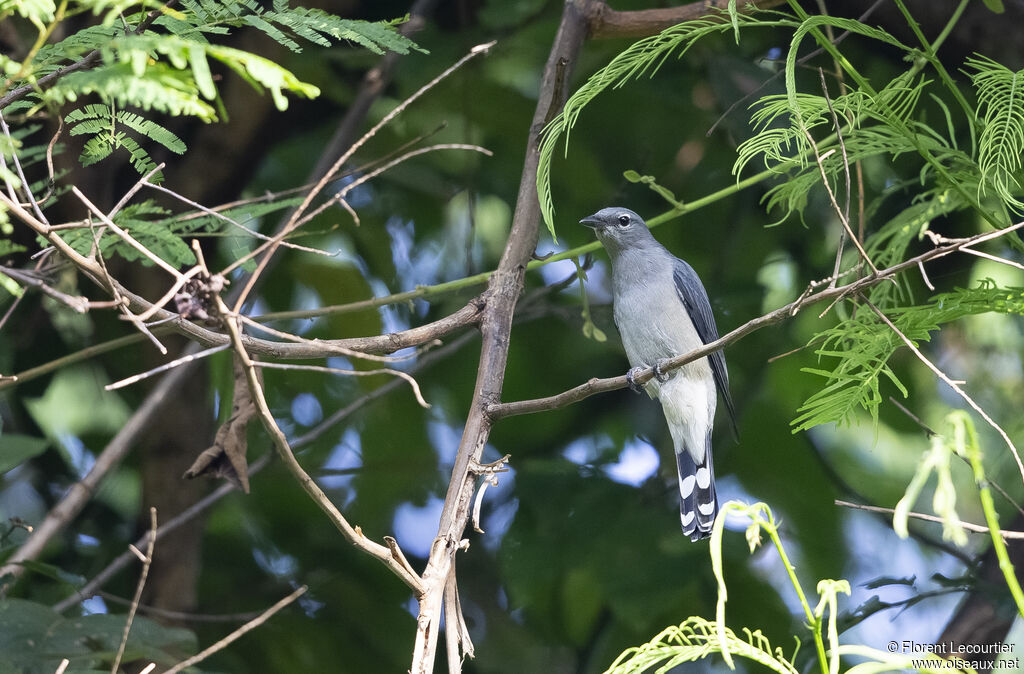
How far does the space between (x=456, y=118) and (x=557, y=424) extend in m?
1.63

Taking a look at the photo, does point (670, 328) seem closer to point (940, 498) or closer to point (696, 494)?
point (696, 494)

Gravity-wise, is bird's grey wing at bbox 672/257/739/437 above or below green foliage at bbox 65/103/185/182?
below

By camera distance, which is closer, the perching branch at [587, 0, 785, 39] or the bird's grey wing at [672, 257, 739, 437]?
the perching branch at [587, 0, 785, 39]

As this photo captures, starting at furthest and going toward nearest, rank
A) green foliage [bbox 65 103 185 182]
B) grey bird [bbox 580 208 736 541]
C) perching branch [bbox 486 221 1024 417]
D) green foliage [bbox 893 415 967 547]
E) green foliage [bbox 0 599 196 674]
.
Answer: grey bird [bbox 580 208 736 541]
green foliage [bbox 0 599 196 674]
green foliage [bbox 65 103 185 182]
perching branch [bbox 486 221 1024 417]
green foliage [bbox 893 415 967 547]

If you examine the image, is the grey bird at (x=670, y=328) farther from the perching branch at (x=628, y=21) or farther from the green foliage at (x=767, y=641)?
the green foliage at (x=767, y=641)

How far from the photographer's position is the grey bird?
391 centimetres

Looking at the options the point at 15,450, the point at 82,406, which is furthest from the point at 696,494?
the point at 82,406

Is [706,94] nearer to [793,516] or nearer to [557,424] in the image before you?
[557,424]

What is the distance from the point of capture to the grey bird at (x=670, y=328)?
3.91 m

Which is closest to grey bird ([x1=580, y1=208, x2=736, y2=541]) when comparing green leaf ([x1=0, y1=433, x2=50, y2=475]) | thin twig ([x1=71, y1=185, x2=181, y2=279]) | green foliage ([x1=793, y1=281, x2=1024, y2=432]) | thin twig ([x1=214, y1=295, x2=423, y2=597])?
green foliage ([x1=793, y1=281, x2=1024, y2=432])

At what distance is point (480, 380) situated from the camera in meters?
2.55

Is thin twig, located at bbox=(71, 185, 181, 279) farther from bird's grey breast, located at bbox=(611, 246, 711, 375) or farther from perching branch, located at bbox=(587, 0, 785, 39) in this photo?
bird's grey breast, located at bbox=(611, 246, 711, 375)

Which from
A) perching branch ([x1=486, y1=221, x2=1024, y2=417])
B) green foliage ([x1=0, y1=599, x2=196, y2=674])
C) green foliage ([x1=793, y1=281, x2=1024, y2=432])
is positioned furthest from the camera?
green foliage ([x1=0, y1=599, x2=196, y2=674])

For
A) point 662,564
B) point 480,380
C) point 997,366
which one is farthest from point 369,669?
point 997,366
